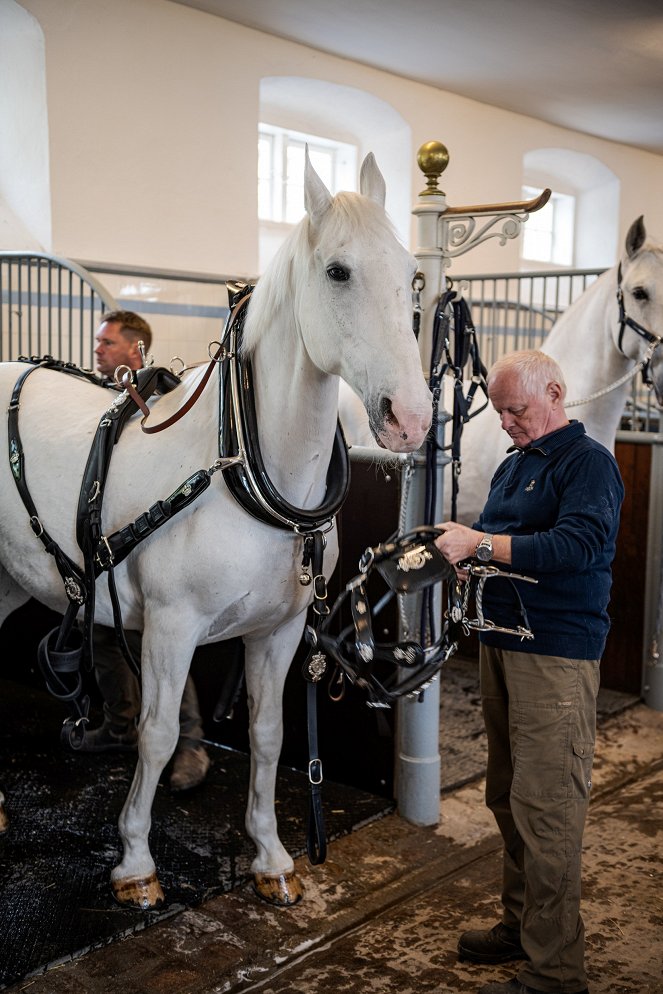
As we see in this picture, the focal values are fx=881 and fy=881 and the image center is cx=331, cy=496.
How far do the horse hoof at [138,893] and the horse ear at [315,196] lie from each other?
1.77m

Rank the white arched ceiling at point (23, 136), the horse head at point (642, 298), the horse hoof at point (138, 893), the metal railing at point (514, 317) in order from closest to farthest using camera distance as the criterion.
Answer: the horse hoof at point (138, 893) → the horse head at point (642, 298) → the white arched ceiling at point (23, 136) → the metal railing at point (514, 317)

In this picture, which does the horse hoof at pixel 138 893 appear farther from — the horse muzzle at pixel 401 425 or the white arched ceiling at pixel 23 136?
the white arched ceiling at pixel 23 136

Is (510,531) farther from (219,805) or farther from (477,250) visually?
(477,250)

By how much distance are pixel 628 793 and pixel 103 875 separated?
1.88m

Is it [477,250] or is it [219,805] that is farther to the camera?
[477,250]

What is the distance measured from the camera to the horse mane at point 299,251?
1885 mm

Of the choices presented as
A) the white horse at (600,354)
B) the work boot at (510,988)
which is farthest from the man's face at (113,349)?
the work boot at (510,988)

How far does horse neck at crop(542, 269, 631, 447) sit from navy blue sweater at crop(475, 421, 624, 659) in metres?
1.71

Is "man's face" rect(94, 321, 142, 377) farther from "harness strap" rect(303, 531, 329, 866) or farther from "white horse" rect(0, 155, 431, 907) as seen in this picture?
"harness strap" rect(303, 531, 329, 866)

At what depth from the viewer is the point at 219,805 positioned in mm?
2998

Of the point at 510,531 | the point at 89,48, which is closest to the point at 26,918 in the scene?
the point at 510,531

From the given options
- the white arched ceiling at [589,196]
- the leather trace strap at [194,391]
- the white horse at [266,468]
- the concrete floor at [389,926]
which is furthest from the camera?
the white arched ceiling at [589,196]

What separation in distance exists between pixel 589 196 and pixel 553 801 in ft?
33.4

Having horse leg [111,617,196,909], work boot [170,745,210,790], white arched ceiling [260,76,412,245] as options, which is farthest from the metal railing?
horse leg [111,617,196,909]
